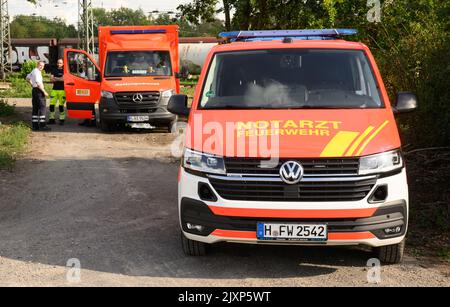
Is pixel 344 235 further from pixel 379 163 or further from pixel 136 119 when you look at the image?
pixel 136 119

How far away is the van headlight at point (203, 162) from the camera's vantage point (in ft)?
16.7

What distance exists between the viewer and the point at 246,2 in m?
17.9

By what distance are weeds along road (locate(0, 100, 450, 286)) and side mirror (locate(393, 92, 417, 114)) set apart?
56.1 inches

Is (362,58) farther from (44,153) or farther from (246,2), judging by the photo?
(246,2)

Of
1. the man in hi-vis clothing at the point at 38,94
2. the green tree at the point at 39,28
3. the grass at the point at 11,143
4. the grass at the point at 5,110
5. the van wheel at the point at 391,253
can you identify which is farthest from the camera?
the green tree at the point at 39,28

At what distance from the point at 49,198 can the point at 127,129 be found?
820 cm

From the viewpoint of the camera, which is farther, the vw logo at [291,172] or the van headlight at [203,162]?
the van headlight at [203,162]

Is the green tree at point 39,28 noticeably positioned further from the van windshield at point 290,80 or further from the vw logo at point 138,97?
the van windshield at point 290,80

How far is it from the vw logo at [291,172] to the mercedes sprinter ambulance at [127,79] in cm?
1052

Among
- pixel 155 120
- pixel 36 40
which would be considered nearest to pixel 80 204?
pixel 155 120

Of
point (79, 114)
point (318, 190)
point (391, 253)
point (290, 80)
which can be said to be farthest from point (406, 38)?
point (79, 114)

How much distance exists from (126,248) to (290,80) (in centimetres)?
233

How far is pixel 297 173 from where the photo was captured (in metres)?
4.91

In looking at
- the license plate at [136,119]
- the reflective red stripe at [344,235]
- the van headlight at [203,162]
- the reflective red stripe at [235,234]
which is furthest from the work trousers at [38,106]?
the reflective red stripe at [344,235]
